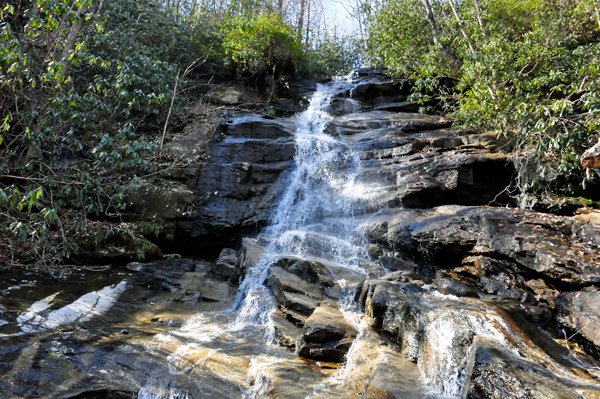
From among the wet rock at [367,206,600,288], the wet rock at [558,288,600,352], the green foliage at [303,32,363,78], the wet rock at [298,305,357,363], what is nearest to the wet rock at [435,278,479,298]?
the wet rock at [367,206,600,288]

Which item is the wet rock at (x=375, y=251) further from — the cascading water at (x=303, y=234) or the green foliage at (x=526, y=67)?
the green foliage at (x=526, y=67)

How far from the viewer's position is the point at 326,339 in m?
5.39

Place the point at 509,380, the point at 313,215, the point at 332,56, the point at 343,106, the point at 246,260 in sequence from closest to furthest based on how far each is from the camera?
the point at 509,380 → the point at 246,260 → the point at 313,215 → the point at 343,106 → the point at 332,56

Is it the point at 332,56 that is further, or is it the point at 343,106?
the point at 332,56

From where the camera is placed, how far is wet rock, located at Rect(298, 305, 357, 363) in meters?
5.21

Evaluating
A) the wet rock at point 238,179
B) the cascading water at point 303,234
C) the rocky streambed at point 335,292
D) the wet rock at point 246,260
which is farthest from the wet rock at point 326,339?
the wet rock at point 238,179

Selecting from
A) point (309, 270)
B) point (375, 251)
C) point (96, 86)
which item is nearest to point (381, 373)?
point (309, 270)

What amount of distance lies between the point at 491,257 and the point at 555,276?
1251 mm

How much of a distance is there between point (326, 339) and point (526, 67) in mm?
10916

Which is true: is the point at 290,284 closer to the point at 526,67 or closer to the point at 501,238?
the point at 501,238

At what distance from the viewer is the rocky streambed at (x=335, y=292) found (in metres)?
4.42

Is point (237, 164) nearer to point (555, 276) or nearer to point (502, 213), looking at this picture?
point (502, 213)

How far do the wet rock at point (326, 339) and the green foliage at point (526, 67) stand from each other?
5920 mm

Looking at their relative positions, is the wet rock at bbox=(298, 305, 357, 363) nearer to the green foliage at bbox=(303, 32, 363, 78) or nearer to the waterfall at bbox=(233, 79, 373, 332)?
the waterfall at bbox=(233, 79, 373, 332)
